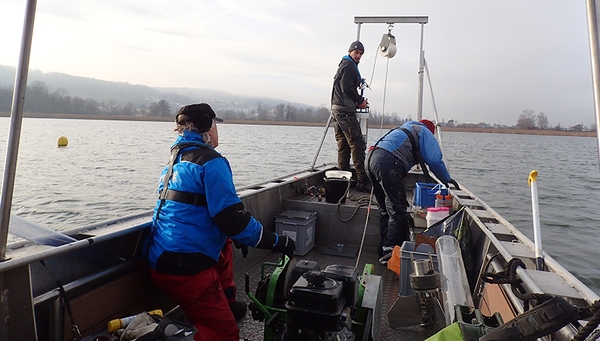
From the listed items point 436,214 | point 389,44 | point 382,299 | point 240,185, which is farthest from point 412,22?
point 240,185

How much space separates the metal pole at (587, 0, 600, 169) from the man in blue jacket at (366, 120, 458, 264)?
2826 millimetres

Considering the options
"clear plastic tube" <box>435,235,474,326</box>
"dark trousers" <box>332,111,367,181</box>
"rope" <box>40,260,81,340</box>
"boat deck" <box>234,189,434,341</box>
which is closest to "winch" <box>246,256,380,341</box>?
"clear plastic tube" <box>435,235,474,326</box>

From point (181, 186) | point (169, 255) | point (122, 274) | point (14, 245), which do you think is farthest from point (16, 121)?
point (122, 274)

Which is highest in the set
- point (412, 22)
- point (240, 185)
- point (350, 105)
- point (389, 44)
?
point (412, 22)

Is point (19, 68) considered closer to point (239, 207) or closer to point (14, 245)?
point (14, 245)

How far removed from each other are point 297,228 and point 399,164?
1212 mm

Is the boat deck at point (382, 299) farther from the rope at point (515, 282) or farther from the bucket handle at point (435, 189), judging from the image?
the bucket handle at point (435, 189)

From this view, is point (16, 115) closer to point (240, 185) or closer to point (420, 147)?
point (420, 147)

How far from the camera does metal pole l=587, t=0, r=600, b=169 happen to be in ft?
2.54

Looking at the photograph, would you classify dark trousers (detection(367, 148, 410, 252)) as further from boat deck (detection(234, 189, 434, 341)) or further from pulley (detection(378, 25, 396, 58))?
pulley (detection(378, 25, 396, 58))

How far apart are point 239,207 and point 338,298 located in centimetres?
76

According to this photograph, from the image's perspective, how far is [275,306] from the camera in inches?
75.5

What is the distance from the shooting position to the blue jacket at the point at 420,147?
11.8 feet

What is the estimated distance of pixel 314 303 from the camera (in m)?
1.60
